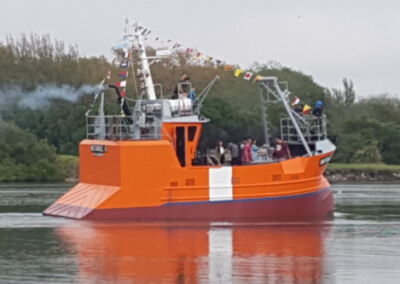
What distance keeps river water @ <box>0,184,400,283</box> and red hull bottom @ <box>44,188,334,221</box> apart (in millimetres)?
426

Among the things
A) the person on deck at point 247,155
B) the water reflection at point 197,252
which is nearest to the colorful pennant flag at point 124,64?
the person on deck at point 247,155

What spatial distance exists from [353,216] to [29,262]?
1454cm

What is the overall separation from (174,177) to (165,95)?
32401 mm

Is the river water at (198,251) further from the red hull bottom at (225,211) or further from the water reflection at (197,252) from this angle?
the red hull bottom at (225,211)

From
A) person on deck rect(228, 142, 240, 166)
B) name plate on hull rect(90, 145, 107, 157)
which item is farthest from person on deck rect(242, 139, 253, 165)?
name plate on hull rect(90, 145, 107, 157)

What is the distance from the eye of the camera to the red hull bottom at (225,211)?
34.3 meters

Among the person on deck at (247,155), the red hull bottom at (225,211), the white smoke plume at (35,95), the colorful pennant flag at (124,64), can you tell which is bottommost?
the red hull bottom at (225,211)

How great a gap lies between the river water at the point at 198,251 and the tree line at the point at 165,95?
10.5 m

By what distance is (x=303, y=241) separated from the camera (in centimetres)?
3108

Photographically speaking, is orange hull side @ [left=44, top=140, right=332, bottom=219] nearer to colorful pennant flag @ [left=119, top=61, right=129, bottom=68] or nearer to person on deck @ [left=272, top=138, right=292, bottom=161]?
person on deck @ [left=272, top=138, right=292, bottom=161]

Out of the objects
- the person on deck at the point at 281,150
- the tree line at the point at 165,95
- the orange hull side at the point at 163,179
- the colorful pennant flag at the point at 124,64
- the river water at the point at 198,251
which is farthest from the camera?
the tree line at the point at 165,95

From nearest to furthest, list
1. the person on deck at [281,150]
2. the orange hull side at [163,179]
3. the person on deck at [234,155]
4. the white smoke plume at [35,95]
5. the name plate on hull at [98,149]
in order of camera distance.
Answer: the orange hull side at [163,179] → the name plate on hull at [98,149] → the person on deck at [234,155] → the person on deck at [281,150] → the white smoke plume at [35,95]

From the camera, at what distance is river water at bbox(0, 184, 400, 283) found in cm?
2502

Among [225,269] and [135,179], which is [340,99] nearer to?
[135,179]
